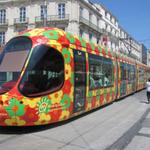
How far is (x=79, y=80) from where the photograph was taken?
33.8 ft

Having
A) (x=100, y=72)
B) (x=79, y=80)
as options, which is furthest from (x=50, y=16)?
(x=79, y=80)

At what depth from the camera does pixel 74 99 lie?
987 centimetres

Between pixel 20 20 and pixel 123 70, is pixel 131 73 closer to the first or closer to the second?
pixel 123 70

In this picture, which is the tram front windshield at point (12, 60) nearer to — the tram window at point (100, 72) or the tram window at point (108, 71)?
the tram window at point (100, 72)

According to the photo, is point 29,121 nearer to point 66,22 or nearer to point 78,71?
point 78,71

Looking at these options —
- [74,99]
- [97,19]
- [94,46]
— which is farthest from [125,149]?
[97,19]

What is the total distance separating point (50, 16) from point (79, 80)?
117 feet

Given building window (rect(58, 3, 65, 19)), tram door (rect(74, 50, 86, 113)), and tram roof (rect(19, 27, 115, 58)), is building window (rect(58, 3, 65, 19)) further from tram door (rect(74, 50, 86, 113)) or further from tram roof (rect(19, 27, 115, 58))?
tram door (rect(74, 50, 86, 113))

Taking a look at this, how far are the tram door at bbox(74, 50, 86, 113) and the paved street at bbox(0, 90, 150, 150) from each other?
0.58 meters

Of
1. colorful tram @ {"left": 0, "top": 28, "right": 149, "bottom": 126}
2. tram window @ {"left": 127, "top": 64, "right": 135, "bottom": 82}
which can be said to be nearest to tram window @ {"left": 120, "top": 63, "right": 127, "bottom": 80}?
tram window @ {"left": 127, "top": 64, "right": 135, "bottom": 82}

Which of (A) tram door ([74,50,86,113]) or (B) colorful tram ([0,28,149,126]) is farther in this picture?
(A) tram door ([74,50,86,113])

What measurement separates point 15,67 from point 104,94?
581 cm

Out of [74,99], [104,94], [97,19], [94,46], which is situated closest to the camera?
[74,99]

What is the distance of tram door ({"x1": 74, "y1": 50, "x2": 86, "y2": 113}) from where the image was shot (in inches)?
394
